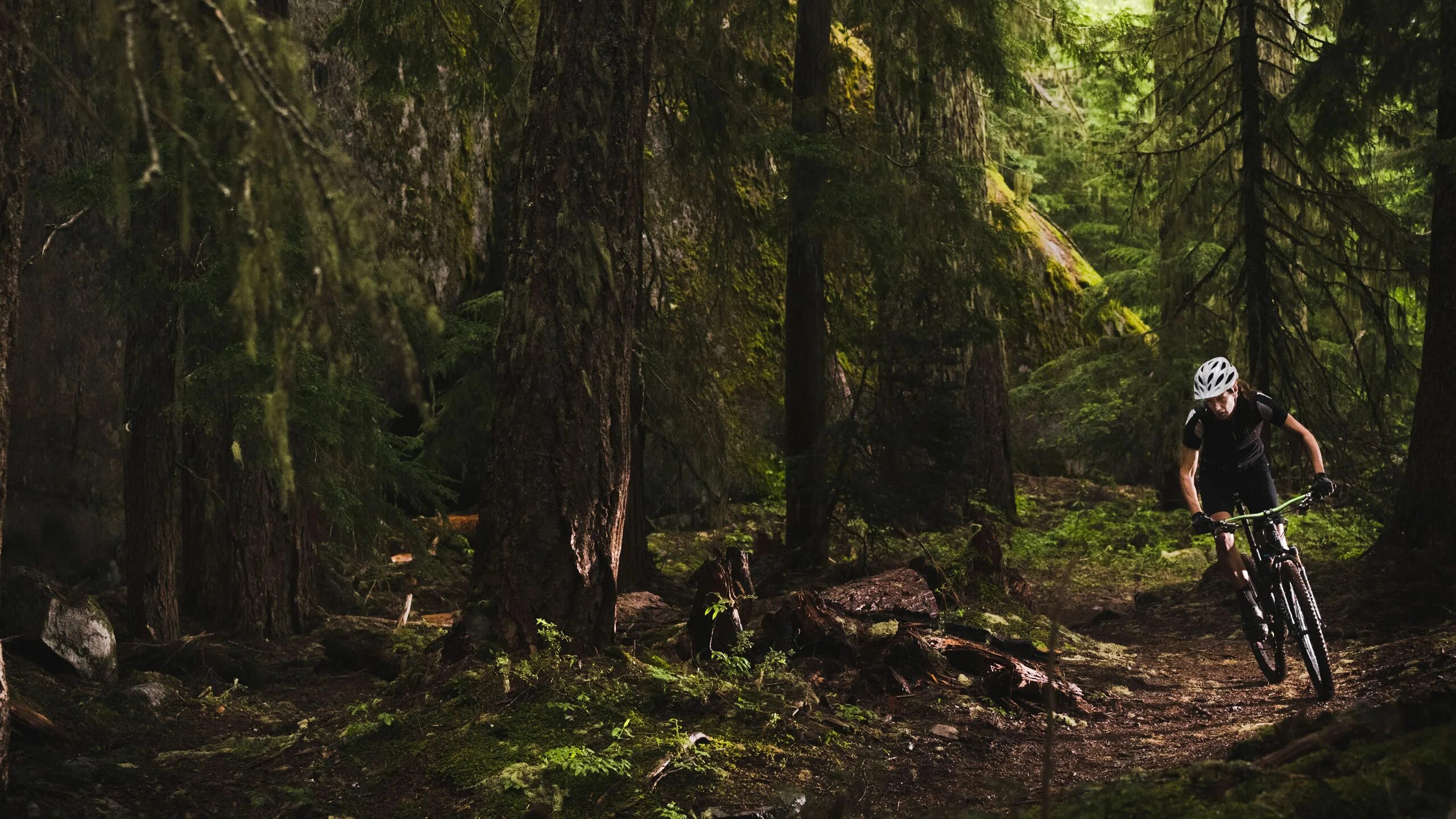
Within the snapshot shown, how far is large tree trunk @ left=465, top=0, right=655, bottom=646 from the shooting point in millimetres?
5984

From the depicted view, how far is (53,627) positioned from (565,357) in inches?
140

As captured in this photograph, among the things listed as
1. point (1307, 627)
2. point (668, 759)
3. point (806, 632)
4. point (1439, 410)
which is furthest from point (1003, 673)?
point (1439, 410)

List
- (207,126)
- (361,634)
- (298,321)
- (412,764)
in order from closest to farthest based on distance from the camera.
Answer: (298,321)
(412,764)
(207,126)
(361,634)

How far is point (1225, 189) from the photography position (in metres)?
12.5

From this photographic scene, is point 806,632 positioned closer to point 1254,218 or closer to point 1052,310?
point 1254,218

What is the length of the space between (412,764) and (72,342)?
6.94 metres

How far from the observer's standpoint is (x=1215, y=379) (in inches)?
255

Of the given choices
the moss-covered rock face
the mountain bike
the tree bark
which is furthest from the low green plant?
the moss-covered rock face

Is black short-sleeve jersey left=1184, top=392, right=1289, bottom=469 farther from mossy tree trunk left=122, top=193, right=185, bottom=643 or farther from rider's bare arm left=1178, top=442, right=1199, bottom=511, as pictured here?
mossy tree trunk left=122, top=193, right=185, bottom=643

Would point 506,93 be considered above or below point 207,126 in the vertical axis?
above

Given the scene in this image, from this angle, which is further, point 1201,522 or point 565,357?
point 1201,522

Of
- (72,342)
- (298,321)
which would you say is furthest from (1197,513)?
(72,342)

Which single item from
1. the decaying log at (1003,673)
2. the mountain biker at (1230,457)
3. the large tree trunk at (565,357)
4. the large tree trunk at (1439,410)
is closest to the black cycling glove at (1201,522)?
the mountain biker at (1230,457)

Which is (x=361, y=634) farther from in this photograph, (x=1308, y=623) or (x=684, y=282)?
(x=684, y=282)
